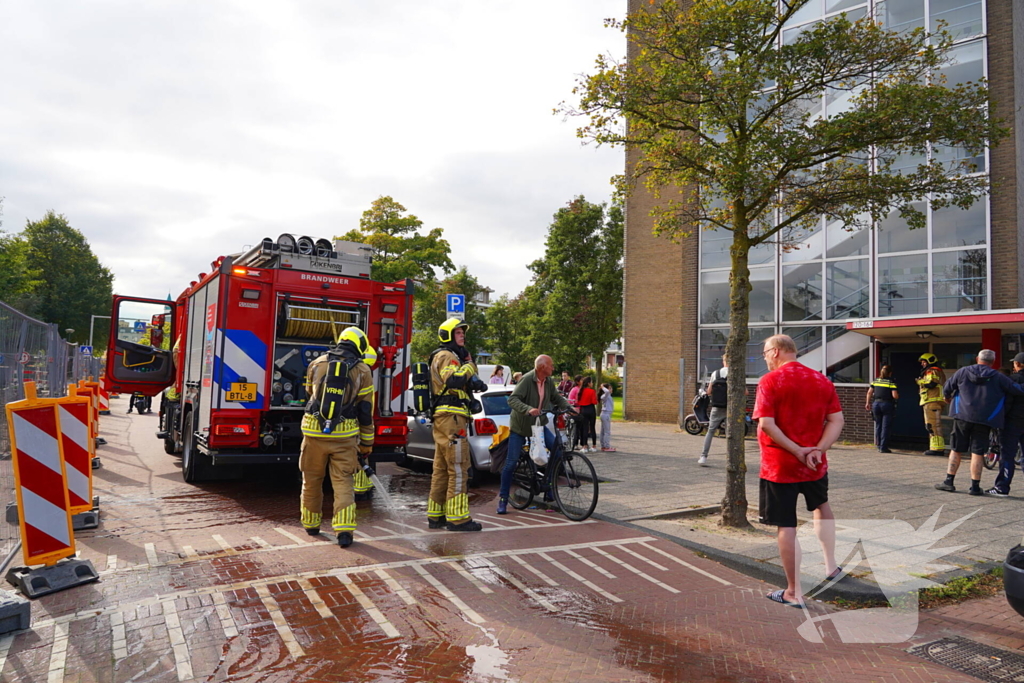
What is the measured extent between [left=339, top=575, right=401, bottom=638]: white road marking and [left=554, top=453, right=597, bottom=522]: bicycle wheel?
292cm

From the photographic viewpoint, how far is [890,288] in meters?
16.7

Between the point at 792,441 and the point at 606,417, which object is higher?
the point at 792,441

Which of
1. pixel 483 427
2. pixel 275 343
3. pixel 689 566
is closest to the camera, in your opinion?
pixel 689 566

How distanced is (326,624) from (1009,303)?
16356 millimetres

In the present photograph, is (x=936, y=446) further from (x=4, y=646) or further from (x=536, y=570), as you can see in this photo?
(x=4, y=646)

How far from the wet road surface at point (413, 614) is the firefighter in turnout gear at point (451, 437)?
0.76 ft

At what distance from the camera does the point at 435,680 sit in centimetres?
343

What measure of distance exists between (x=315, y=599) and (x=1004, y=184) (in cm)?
1668

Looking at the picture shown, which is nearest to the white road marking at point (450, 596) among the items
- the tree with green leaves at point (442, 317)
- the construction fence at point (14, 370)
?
the construction fence at point (14, 370)

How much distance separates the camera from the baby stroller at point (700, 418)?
53.6ft

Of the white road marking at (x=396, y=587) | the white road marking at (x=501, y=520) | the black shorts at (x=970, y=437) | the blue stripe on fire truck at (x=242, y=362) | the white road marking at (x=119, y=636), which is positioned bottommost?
the white road marking at (x=119, y=636)

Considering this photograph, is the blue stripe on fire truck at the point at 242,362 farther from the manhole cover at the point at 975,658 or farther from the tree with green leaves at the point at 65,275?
the tree with green leaves at the point at 65,275

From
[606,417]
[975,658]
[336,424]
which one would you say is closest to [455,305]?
[606,417]

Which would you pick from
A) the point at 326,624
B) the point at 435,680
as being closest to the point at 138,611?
the point at 326,624
